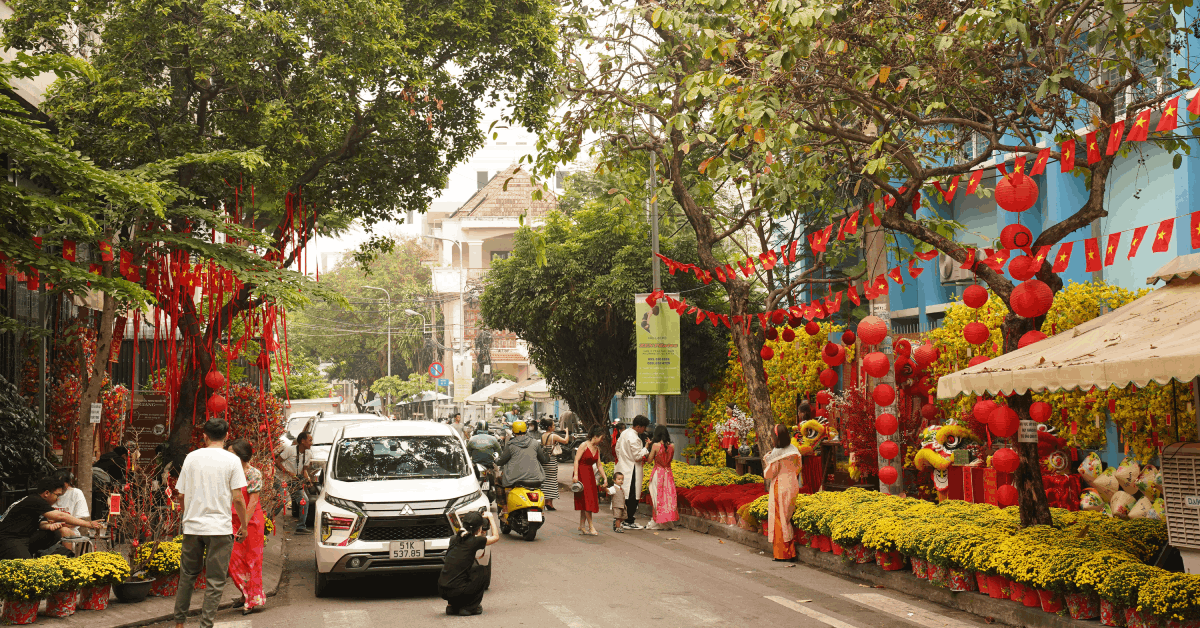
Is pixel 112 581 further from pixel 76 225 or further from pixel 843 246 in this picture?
pixel 843 246

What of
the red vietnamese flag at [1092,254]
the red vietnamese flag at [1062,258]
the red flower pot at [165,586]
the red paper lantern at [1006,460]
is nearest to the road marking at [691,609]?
the red paper lantern at [1006,460]

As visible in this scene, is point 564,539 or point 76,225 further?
point 564,539

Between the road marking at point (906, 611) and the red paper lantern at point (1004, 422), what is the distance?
73.8 inches

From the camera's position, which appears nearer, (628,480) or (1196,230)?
(1196,230)

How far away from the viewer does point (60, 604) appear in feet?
29.1

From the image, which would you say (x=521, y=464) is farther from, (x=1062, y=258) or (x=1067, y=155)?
(x=1067, y=155)

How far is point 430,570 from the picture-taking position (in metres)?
10.1

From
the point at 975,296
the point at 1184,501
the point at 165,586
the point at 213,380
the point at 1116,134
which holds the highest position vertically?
the point at 1116,134

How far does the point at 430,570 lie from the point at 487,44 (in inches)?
323

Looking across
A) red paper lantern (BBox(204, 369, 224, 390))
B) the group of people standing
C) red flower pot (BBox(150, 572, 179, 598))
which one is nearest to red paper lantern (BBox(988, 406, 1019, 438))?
the group of people standing

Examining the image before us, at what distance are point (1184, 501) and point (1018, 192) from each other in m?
2.98

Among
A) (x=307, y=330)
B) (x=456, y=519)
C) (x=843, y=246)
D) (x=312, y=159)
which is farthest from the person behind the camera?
(x=307, y=330)

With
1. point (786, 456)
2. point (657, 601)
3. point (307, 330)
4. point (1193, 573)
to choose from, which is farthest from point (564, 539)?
point (307, 330)

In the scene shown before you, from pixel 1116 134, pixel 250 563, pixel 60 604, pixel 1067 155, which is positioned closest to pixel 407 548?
pixel 250 563
